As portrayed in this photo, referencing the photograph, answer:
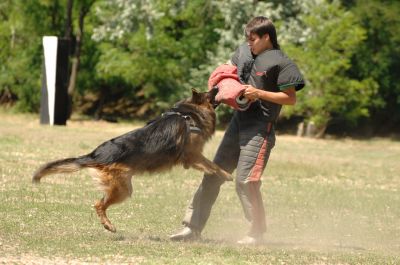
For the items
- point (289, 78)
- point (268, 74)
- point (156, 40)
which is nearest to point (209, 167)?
point (268, 74)

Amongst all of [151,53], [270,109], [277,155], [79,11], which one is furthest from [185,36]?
[270,109]

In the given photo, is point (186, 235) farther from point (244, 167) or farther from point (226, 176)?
point (244, 167)

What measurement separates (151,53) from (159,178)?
51.6 feet

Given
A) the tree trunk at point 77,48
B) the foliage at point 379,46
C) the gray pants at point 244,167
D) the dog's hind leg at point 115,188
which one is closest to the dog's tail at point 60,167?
the dog's hind leg at point 115,188

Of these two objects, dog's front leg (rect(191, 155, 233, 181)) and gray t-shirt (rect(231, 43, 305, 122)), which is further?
dog's front leg (rect(191, 155, 233, 181))

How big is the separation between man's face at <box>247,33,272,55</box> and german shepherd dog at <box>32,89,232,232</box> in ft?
2.80

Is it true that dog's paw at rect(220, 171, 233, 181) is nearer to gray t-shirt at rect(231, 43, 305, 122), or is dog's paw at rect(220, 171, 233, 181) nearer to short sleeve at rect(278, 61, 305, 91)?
gray t-shirt at rect(231, 43, 305, 122)

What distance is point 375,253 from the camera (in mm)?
9133

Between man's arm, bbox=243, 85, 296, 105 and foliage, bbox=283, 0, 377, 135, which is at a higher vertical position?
man's arm, bbox=243, 85, 296, 105

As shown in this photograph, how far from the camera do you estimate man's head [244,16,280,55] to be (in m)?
8.59

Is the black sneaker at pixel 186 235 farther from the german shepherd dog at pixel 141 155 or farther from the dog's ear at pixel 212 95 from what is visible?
the dog's ear at pixel 212 95

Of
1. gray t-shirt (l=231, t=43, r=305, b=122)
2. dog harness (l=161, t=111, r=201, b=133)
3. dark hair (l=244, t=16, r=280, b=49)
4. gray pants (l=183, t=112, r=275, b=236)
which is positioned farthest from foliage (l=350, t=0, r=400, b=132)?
dog harness (l=161, t=111, r=201, b=133)

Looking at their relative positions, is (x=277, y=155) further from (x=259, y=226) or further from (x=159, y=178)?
(x=259, y=226)

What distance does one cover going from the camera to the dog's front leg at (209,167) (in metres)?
8.79
